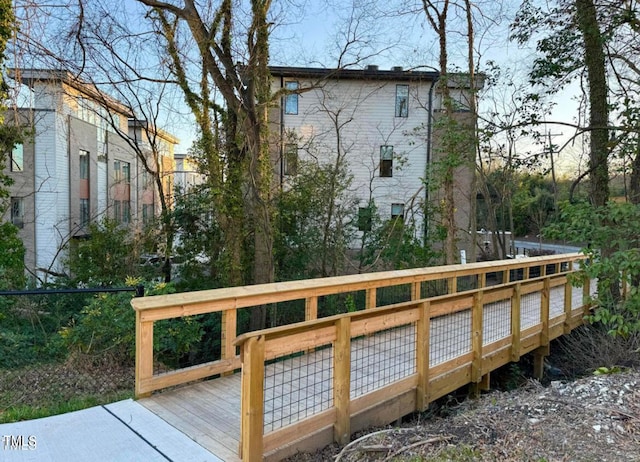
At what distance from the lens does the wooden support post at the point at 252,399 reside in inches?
95.4

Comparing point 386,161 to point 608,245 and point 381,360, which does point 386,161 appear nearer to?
point 608,245

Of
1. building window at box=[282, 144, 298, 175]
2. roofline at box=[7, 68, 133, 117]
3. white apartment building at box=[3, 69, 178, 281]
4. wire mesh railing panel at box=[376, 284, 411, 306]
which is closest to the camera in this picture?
roofline at box=[7, 68, 133, 117]

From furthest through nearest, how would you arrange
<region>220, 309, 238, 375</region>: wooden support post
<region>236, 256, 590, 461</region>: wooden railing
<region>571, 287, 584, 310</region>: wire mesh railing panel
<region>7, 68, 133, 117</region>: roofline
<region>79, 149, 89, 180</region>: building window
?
<region>79, 149, 89, 180</region>: building window, <region>571, 287, 584, 310</region>: wire mesh railing panel, <region>7, 68, 133, 117</region>: roofline, <region>220, 309, 238, 375</region>: wooden support post, <region>236, 256, 590, 461</region>: wooden railing

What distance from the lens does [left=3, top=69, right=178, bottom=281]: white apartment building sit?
10578mm

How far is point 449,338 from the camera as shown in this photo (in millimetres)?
4910

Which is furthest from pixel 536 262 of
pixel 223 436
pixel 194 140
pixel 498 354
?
pixel 194 140

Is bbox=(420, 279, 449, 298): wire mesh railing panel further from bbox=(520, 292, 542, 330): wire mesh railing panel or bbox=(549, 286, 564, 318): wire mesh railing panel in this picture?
bbox=(549, 286, 564, 318): wire mesh railing panel

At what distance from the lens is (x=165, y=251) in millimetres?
9000

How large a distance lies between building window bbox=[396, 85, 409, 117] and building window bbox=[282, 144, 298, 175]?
5.82m

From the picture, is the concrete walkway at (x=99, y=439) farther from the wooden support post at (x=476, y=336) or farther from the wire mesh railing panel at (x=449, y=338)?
the wooden support post at (x=476, y=336)

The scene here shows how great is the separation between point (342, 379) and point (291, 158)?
871 cm

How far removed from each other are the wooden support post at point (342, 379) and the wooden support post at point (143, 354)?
1.37 m

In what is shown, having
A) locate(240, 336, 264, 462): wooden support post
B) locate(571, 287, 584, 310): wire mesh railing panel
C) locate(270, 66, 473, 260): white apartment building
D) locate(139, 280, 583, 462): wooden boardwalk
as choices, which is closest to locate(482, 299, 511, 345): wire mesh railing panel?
locate(139, 280, 583, 462): wooden boardwalk

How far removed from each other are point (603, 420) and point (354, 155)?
12.7 m
